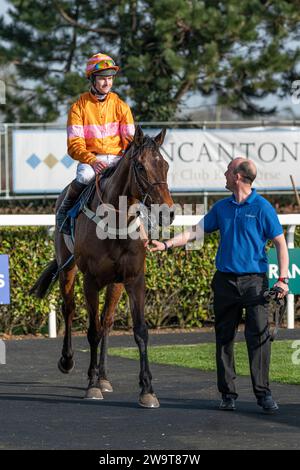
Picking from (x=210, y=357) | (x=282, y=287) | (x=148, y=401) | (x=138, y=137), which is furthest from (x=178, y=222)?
(x=282, y=287)

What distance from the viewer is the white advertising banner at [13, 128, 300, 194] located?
18.8m

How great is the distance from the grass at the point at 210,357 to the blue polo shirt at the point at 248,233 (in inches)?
72.6

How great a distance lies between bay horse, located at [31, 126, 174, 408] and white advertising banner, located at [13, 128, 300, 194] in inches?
383

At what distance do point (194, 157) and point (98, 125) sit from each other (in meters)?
10.3

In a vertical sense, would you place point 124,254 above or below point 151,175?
below

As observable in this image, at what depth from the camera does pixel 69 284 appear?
993 cm

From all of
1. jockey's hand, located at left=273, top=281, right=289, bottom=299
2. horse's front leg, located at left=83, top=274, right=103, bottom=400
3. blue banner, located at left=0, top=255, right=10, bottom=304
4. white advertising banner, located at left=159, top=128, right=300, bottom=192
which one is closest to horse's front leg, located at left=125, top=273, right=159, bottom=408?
horse's front leg, located at left=83, top=274, right=103, bottom=400

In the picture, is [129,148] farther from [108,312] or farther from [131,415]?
[131,415]

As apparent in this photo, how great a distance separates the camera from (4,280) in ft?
40.3

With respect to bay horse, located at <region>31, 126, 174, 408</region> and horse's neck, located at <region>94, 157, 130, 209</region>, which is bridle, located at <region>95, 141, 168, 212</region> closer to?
bay horse, located at <region>31, 126, 174, 408</region>

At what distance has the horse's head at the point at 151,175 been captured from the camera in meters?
7.58

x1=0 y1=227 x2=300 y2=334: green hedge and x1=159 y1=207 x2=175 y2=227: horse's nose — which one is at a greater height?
x1=159 y1=207 x2=175 y2=227: horse's nose

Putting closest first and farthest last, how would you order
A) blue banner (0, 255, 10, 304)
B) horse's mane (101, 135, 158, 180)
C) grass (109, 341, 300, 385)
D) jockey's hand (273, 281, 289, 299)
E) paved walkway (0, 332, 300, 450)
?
paved walkway (0, 332, 300, 450) < jockey's hand (273, 281, 289, 299) < horse's mane (101, 135, 158, 180) < grass (109, 341, 300, 385) < blue banner (0, 255, 10, 304)

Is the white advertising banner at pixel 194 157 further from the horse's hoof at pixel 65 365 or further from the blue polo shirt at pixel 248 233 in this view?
the blue polo shirt at pixel 248 233
